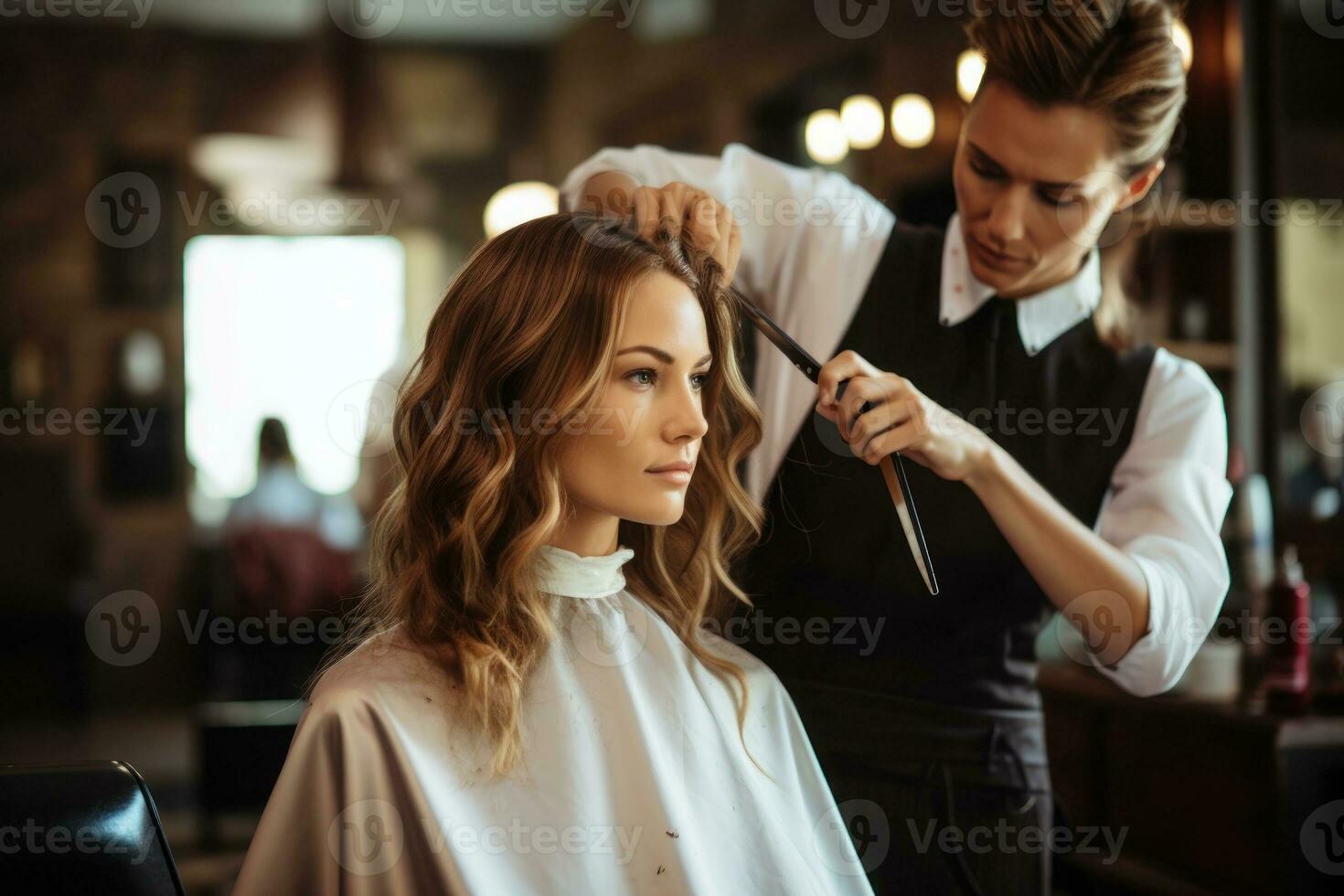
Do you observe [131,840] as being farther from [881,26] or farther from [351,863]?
[881,26]

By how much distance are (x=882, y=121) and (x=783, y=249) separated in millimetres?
1061

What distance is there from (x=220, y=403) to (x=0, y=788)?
5.52 metres

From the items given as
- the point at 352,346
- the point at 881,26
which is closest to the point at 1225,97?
the point at 881,26

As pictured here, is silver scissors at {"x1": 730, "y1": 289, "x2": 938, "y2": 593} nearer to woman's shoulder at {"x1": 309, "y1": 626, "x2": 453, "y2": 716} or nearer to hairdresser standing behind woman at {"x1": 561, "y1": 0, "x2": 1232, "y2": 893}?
hairdresser standing behind woman at {"x1": 561, "y1": 0, "x2": 1232, "y2": 893}

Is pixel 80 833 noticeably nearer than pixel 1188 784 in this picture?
Yes

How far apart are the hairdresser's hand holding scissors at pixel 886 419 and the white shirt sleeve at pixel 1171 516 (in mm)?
288

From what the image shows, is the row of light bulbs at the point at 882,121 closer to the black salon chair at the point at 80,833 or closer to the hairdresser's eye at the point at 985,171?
the hairdresser's eye at the point at 985,171

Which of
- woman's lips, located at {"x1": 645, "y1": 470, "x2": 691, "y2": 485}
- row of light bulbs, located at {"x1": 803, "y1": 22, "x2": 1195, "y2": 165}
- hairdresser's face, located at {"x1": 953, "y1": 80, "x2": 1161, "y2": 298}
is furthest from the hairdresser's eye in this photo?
woman's lips, located at {"x1": 645, "y1": 470, "x2": 691, "y2": 485}

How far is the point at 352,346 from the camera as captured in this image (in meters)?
6.55

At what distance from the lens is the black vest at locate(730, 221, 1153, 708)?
161 cm

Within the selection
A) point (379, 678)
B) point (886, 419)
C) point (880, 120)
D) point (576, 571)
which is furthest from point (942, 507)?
point (880, 120)

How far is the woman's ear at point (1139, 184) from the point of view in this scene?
1.59m

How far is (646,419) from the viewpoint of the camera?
141 cm

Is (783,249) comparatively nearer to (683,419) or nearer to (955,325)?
(955,325)
